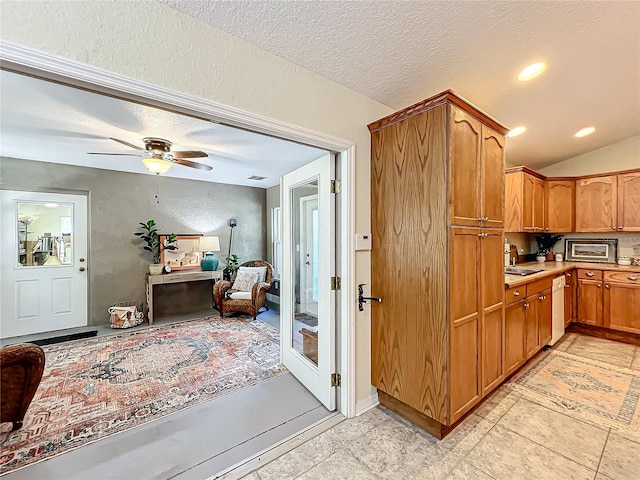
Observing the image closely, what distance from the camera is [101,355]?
3.21 m

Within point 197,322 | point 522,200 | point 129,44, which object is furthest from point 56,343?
point 522,200

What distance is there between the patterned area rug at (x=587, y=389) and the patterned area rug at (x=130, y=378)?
8.16 feet

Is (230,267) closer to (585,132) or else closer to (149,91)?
(149,91)

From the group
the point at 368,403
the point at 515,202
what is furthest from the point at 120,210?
the point at 515,202

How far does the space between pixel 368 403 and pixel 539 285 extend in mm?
2248

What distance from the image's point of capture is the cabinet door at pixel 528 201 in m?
3.71

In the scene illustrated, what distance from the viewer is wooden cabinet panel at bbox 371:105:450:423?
177cm

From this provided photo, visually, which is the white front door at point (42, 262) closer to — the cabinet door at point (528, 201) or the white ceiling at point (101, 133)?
the white ceiling at point (101, 133)

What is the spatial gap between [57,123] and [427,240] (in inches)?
137

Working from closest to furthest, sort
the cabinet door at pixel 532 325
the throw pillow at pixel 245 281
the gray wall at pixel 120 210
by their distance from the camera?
the cabinet door at pixel 532 325, the gray wall at pixel 120 210, the throw pillow at pixel 245 281

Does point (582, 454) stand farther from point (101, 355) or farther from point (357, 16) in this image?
point (101, 355)

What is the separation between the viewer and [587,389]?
244 centimetres

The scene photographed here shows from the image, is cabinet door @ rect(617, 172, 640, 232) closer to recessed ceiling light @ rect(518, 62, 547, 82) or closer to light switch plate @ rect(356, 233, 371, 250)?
recessed ceiling light @ rect(518, 62, 547, 82)

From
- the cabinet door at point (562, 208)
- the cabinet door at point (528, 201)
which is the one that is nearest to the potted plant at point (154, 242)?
the cabinet door at point (528, 201)
